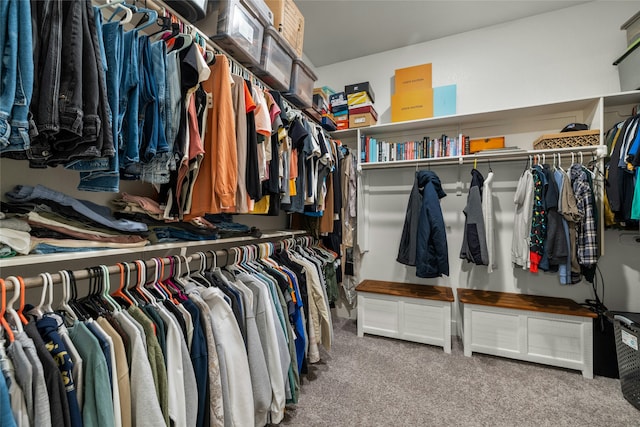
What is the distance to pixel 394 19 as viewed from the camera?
263 cm

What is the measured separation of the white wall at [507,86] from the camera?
2.33 m

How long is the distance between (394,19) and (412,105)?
32.1 inches

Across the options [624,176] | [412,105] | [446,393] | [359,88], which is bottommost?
[446,393]

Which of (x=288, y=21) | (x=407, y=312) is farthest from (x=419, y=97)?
(x=407, y=312)

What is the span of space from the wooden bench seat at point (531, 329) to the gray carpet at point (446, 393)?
3.9 inches

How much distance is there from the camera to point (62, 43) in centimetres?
71

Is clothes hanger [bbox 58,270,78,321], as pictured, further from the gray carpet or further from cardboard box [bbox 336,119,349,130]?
cardboard box [bbox 336,119,349,130]

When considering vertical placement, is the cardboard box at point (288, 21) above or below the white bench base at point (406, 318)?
above

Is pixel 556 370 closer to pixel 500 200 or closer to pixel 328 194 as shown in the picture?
pixel 500 200

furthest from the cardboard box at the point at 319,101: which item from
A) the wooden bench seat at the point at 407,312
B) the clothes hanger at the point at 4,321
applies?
the clothes hanger at the point at 4,321

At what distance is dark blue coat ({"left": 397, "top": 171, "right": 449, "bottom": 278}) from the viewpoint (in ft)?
8.07

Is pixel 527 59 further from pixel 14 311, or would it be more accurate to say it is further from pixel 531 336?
pixel 14 311

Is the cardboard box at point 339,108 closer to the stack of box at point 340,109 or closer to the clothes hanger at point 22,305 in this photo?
the stack of box at point 340,109

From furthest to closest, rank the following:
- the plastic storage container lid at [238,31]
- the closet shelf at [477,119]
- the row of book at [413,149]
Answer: the row of book at [413,149], the closet shelf at [477,119], the plastic storage container lid at [238,31]
